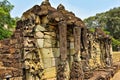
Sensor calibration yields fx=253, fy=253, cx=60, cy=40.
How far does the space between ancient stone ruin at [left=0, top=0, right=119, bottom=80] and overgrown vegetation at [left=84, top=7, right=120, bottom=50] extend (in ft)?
112

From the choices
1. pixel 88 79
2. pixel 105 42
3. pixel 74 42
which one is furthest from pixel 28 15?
pixel 105 42

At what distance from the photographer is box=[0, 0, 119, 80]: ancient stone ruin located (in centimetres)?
597

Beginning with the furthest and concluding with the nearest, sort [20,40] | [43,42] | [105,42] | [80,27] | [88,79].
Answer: [105,42] → [88,79] → [80,27] → [20,40] → [43,42]

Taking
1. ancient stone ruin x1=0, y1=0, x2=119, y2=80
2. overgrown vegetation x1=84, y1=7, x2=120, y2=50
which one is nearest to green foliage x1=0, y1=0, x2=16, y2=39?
ancient stone ruin x1=0, y1=0, x2=119, y2=80

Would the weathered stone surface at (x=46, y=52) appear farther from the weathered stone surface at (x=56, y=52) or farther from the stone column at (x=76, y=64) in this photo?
the stone column at (x=76, y=64)

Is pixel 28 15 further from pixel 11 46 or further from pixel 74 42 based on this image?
pixel 74 42

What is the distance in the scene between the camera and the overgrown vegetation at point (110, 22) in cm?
4638

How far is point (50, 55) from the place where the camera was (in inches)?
258

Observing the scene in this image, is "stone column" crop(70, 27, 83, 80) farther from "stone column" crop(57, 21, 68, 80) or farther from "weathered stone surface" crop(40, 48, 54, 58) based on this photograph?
"weathered stone surface" crop(40, 48, 54, 58)

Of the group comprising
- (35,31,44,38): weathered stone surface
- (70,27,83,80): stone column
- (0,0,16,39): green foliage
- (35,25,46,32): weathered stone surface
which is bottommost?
(70,27,83,80): stone column

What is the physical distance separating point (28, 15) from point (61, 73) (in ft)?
5.67

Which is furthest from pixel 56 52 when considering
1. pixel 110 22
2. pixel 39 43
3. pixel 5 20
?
pixel 110 22

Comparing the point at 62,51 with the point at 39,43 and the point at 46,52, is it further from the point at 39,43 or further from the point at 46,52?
the point at 39,43

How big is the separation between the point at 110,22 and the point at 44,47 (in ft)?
142
